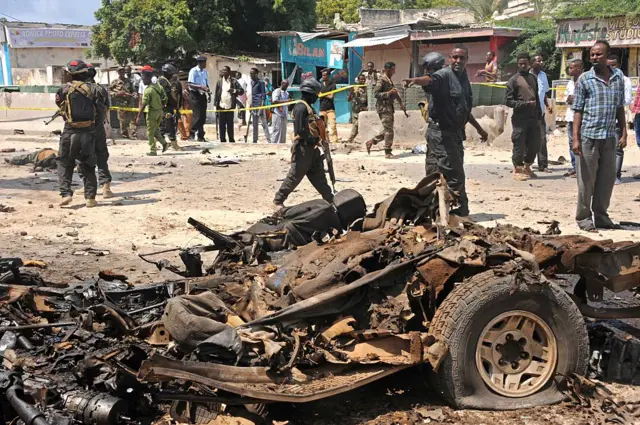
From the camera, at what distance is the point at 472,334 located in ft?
12.6

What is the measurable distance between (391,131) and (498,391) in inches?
490

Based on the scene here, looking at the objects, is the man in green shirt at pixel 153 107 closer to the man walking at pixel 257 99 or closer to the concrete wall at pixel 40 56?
the man walking at pixel 257 99

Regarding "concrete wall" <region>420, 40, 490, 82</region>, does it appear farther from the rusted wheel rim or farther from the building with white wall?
the building with white wall

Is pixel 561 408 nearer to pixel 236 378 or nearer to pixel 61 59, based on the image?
pixel 236 378

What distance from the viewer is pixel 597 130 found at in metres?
8.44

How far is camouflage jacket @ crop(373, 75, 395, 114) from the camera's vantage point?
51.6ft

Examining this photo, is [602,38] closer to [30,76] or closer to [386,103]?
[386,103]

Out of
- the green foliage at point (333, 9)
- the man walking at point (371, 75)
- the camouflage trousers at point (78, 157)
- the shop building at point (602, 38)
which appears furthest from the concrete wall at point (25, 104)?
the green foliage at point (333, 9)

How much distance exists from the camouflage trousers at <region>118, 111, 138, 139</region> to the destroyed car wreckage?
16829 millimetres

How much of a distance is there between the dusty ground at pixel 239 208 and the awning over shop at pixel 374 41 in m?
9.92

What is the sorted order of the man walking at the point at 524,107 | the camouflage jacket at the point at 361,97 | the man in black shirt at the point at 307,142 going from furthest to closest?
1. the camouflage jacket at the point at 361,97
2. the man walking at the point at 524,107
3. the man in black shirt at the point at 307,142

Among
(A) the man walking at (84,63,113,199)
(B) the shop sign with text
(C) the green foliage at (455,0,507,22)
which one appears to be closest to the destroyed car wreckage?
(A) the man walking at (84,63,113,199)

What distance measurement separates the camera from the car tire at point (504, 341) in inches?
150

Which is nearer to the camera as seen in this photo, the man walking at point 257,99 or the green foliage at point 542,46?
the man walking at point 257,99
